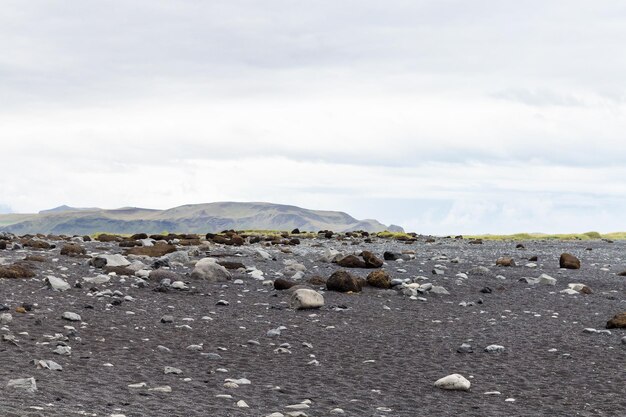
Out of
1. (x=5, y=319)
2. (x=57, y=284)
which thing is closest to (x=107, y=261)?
(x=57, y=284)

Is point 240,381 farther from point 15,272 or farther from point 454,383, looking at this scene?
point 15,272

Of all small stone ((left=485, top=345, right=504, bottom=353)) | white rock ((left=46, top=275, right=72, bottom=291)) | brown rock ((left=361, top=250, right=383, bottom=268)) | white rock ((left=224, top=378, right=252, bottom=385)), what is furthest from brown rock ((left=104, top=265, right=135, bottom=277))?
small stone ((left=485, top=345, right=504, bottom=353))

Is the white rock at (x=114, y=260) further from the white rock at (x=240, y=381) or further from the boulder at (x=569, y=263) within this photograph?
the boulder at (x=569, y=263)

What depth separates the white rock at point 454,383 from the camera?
8.82 meters

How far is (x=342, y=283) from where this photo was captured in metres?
A: 16.3

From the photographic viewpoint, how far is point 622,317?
43.4 ft

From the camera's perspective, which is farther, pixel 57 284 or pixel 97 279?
pixel 97 279

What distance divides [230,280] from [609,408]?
10882 mm

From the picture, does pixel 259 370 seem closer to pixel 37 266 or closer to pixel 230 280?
pixel 230 280

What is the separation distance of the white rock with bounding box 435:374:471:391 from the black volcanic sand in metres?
0.13

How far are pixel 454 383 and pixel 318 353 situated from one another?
2467 millimetres

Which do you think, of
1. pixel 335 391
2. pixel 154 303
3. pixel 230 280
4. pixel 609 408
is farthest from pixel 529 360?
pixel 230 280

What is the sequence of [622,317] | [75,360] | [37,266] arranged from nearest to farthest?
[75,360] → [622,317] → [37,266]

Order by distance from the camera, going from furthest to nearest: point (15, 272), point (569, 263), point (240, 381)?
1. point (569, 263)
2. point (15, 272)
3. point (240, 381)
